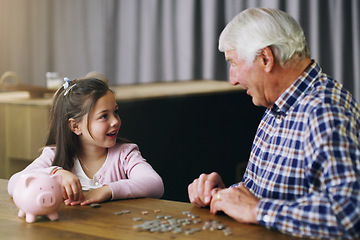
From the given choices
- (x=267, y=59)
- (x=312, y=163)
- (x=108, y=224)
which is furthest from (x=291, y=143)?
(x=108, y=224)

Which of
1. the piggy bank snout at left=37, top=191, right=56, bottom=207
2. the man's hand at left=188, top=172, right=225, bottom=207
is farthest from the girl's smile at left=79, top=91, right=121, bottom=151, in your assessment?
the piggy bank snout at left=37, top=191, right=56, bottom=207

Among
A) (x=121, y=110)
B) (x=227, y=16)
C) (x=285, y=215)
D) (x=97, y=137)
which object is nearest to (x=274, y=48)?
(x=285, y=215)

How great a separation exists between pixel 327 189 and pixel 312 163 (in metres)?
0.09

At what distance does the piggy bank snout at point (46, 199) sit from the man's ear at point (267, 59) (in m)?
0.71

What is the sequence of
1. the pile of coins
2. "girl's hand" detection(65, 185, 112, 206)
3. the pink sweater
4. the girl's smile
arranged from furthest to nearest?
1. the girl's smile
2. the pink sweater
3. "girl's hand" detection(65, 185, 112, 206)
4. the pile of coins

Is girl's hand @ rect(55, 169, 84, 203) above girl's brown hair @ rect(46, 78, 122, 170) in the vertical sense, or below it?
below

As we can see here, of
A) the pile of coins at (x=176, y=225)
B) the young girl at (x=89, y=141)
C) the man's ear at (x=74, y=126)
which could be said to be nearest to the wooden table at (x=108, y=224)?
the pile of coins at (x=176, y=225)

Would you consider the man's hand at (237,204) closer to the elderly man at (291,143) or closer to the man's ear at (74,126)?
the elderly man at (291,143)

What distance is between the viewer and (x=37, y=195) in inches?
57.4

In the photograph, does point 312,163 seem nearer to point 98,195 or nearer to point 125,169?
point 98,195

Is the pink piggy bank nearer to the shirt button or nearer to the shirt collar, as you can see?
the shirt button

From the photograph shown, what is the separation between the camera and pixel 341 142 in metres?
1.31

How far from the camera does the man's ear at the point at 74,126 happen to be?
2.04 m

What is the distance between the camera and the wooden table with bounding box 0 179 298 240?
4.38 feet
